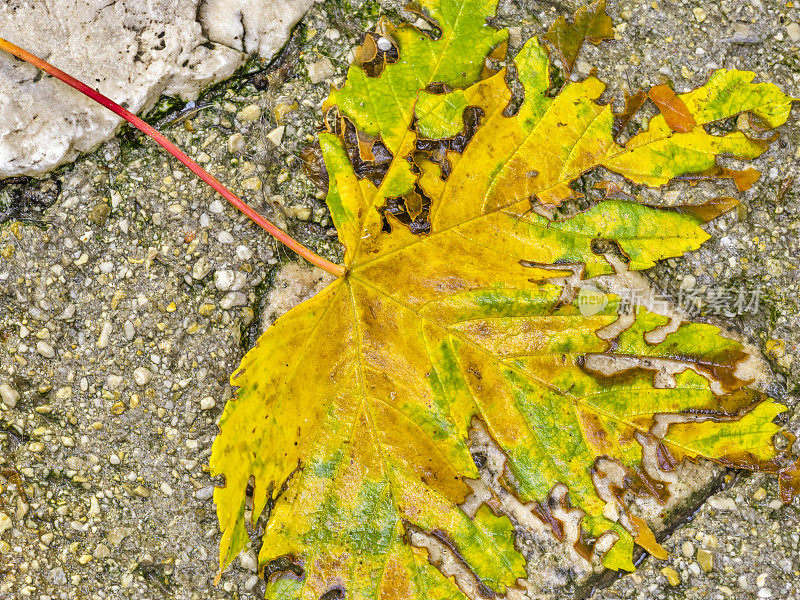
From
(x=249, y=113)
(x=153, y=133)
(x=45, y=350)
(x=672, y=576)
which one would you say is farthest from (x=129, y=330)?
(x=672, y=576)

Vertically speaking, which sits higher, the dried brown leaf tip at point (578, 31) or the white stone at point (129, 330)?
the dried brown leaf tip at point (578, 31)

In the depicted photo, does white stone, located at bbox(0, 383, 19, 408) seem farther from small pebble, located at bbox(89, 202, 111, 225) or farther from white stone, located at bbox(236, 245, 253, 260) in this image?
white stone, located at bbox(236, 245, 253, 260)

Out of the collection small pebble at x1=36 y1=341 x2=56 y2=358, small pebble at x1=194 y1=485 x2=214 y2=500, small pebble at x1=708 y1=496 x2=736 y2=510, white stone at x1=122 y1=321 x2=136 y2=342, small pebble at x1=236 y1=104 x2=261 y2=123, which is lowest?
small pebble at x1=194 y1=485 x2=214 y2=500

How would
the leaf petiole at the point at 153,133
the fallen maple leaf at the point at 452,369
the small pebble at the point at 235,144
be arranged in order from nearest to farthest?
the fallen maple leaf at the point at 452,369
the leaf petiole at the point at 153,133
the small pebble at the point at 235,144

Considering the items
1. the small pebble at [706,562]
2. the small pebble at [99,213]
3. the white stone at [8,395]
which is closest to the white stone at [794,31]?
the small pebble at [706,562]

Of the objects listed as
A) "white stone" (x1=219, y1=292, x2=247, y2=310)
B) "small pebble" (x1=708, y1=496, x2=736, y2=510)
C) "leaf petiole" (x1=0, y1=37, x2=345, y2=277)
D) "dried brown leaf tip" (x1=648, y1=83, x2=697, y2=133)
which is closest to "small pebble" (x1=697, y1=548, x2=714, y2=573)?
"small pebble" (x1=708, y1=496, x2=736, y2=510)

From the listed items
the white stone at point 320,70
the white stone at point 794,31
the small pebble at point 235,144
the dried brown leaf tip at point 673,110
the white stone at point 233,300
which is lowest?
the white stone at point 233,300

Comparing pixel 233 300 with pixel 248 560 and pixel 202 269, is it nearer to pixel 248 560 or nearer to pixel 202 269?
pixel 202 269

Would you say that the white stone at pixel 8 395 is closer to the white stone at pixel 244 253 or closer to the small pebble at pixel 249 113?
the white stone at pixel 244 253

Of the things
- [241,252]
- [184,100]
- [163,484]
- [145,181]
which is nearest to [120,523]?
[163,484]
